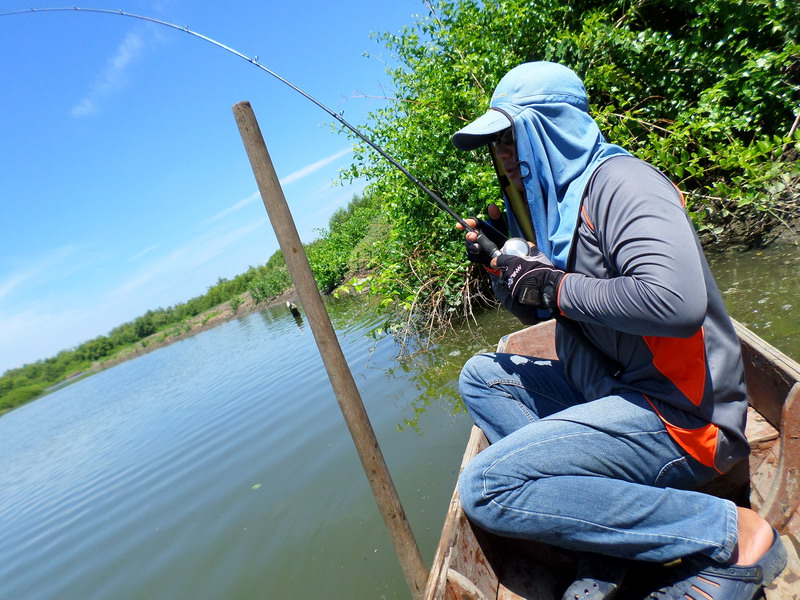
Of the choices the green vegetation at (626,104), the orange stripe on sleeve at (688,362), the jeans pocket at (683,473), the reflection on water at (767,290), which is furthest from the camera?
the green vegetation at (626,104)

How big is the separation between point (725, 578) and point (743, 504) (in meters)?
0.68

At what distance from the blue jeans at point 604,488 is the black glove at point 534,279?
1.36ft

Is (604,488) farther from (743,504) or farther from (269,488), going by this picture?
(269,488)

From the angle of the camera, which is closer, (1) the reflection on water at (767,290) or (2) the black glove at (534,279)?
(2) the black glove at (534,279)

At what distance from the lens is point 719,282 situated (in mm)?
5457

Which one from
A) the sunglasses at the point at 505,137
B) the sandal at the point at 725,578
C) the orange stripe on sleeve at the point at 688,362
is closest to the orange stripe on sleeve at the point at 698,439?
the orange stripe on sleeve at the point at 688,362

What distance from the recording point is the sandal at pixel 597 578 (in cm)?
165

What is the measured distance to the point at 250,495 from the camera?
515cm

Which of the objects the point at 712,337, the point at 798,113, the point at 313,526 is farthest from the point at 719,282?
the point at 313,526

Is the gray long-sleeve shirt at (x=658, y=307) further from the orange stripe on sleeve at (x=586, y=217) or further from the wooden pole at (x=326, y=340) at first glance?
the wooden pole at (x=326, y=340)

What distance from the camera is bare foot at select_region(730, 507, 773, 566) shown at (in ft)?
4.96

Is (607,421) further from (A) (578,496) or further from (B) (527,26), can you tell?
A: (B) (527,26)

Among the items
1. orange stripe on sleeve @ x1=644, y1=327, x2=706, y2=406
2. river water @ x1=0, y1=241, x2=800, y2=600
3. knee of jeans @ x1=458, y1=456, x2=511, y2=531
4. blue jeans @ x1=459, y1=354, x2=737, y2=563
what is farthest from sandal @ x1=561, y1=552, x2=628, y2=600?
river water @ x1=0, y1=241, x2=800, y2=600

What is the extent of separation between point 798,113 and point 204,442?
8757 mm
